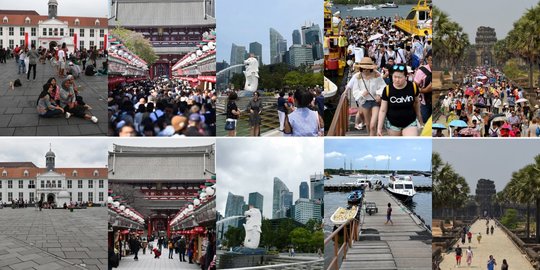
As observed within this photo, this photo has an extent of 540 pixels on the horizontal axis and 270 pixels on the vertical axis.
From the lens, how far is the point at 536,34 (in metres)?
10.7

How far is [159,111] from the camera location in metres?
10.0

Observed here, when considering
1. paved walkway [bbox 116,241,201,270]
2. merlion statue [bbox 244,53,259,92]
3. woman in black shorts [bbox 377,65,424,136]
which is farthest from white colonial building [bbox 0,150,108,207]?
woman in black shorts [bbox 377,65,424,136]

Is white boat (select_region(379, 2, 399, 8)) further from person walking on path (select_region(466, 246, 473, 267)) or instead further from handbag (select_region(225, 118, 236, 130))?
person walking on path (select_region(466, 246, 473, 267))

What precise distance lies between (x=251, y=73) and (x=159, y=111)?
1.46 metres

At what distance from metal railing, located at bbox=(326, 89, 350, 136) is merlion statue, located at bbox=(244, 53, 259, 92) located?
125cm

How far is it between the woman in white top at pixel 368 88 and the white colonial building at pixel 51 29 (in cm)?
374

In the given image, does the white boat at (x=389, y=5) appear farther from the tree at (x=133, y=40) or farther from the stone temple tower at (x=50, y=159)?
the stone temple tower at (x=50, y=159)

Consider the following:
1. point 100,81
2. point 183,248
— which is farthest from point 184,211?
point 100,81

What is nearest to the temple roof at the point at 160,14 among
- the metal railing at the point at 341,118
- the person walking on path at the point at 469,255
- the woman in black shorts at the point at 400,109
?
the metal railing at the point at 341,118

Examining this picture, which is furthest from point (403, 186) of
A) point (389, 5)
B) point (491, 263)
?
point (389, 5)

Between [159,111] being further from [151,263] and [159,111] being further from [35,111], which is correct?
[151,263]

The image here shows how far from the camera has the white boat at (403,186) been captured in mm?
10383

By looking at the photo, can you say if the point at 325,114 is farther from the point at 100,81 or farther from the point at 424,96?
the point at 100,81

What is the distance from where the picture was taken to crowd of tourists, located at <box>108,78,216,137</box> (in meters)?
9.96
